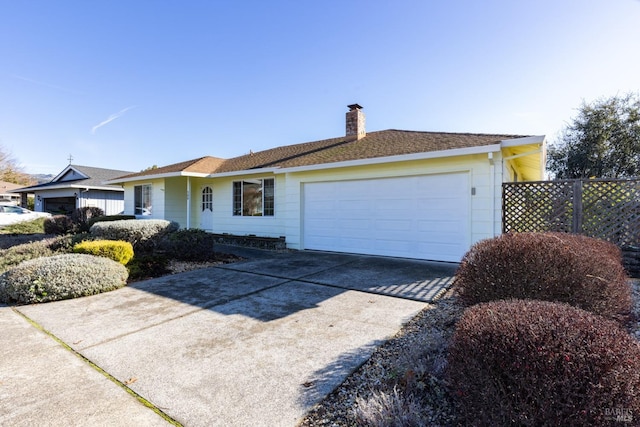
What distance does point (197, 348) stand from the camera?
10.9 ft

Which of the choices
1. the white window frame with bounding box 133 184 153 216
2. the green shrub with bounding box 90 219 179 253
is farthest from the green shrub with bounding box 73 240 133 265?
the white window frame with bounding box 133 184 153 216

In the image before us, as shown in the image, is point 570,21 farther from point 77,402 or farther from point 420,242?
point 77,402

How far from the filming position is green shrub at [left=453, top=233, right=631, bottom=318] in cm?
298

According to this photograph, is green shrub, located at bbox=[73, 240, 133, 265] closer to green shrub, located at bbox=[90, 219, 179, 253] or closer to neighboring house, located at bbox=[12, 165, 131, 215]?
green shrub, located at bbox=[90, 219, 179, 253]

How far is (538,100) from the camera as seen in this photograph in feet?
34.4

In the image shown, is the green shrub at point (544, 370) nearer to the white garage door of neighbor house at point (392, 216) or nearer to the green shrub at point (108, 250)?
the white garage door of neighbor house at point (392, 216)

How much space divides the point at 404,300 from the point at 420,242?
137 inches

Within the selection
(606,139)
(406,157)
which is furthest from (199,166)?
(606,139)

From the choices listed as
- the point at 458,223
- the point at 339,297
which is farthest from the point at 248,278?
the point at 458,223

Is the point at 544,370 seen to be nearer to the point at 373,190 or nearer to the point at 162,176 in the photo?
the point at 373,190

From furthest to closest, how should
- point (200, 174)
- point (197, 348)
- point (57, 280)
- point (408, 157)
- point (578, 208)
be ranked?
1. point (200, 174)
2. point (408, 157)
3. point (578, 208)
4. point (57, 280)
5. point (197, 348)

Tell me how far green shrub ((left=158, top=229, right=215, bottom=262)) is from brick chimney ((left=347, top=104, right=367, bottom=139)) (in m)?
6.83

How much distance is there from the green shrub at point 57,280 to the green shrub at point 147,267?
0.64 m

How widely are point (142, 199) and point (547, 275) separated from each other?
1687 centimetres
